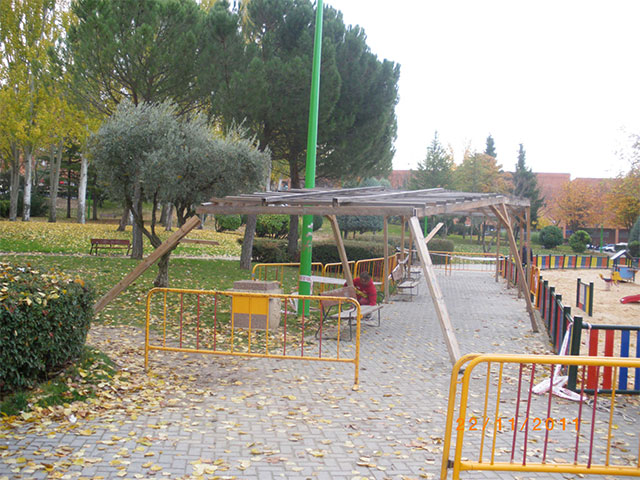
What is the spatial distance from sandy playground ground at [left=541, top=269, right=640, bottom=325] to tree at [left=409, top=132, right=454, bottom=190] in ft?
79.2

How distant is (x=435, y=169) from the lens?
52.1 m

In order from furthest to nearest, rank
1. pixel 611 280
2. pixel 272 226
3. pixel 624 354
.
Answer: pixel 272 226 → pixel 611 280 → pixel 624 354

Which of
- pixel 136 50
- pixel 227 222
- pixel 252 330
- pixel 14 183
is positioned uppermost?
pixel 136 50

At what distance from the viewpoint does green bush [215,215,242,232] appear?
33906 millimetres

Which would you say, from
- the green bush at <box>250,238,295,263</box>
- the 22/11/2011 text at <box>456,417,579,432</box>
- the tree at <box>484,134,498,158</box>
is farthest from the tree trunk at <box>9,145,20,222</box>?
the tree at <box>484,134,498,158</box>

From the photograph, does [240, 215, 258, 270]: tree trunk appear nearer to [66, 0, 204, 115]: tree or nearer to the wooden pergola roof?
[66, 0, 204, 115]: tree

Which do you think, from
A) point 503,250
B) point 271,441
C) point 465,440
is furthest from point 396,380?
point 503,250

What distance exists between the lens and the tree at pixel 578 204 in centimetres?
5119

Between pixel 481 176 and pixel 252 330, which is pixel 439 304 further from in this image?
pixel 481 176

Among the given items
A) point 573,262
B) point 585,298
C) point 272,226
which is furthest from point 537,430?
point 573,262

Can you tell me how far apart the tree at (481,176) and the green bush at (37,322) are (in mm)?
48410

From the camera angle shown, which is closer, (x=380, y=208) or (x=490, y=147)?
(x=380, y=208)

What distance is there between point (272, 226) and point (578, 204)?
3375cm

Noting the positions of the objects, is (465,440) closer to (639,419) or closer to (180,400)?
(639,419)
